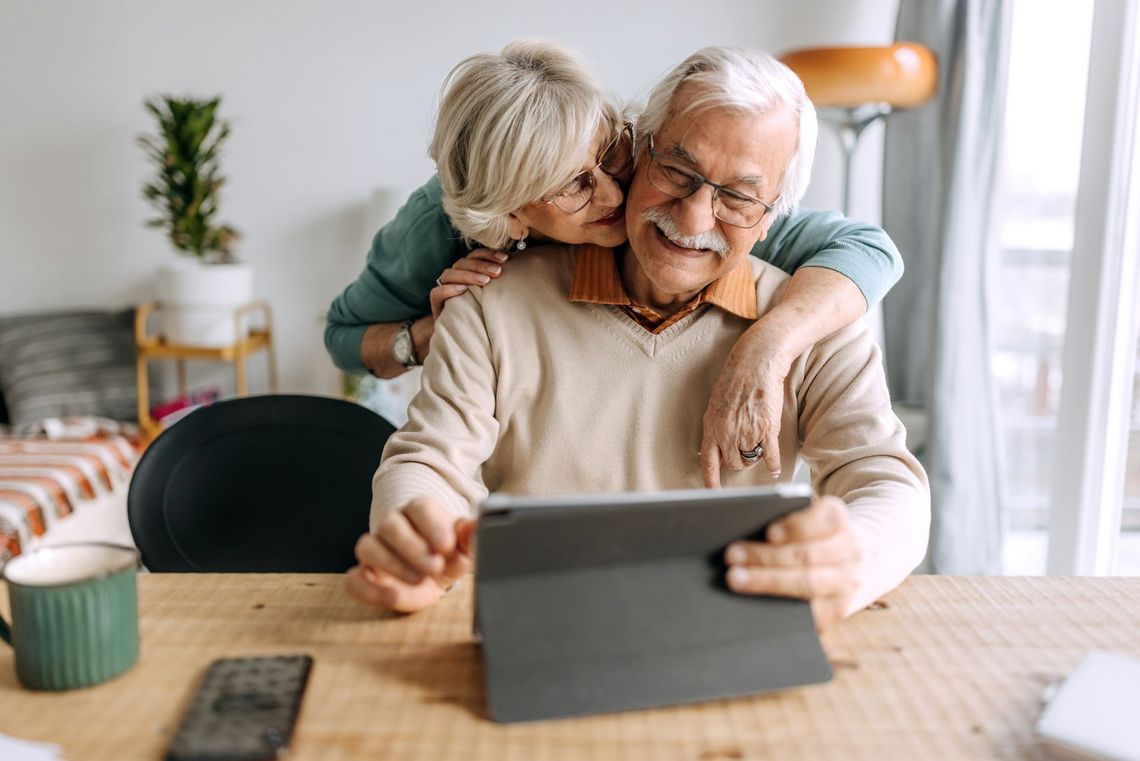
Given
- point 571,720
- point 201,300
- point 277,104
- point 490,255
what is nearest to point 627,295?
point 490,255

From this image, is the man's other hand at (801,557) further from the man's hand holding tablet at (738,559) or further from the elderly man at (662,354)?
the elderly man at (662,354)

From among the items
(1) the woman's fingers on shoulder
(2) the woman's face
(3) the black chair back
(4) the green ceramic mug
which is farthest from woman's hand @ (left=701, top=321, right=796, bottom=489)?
(4) the green ceramic mug

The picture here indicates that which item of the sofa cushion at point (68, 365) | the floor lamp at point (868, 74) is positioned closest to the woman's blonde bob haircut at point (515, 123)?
the floor lamp at point (868, 74)

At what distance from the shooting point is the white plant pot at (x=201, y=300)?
11.2 ft

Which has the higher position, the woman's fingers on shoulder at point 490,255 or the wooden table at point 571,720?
the woman's fingers on shoulder at point 490,255

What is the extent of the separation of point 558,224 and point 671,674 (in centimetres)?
71

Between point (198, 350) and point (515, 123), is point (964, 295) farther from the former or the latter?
point (198, 350)

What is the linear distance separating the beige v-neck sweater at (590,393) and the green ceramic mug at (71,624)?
0.47m

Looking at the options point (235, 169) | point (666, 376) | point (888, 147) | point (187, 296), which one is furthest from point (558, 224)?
point (235, 169)

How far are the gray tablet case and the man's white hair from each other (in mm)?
604

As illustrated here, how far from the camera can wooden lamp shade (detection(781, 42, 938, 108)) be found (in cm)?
252

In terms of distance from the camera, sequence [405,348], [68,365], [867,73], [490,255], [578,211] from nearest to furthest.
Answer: [578,211], [490,255], [405,348], [867,73], [68,365]

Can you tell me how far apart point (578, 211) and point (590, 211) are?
0.06ft

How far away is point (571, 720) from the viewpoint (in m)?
0.86
